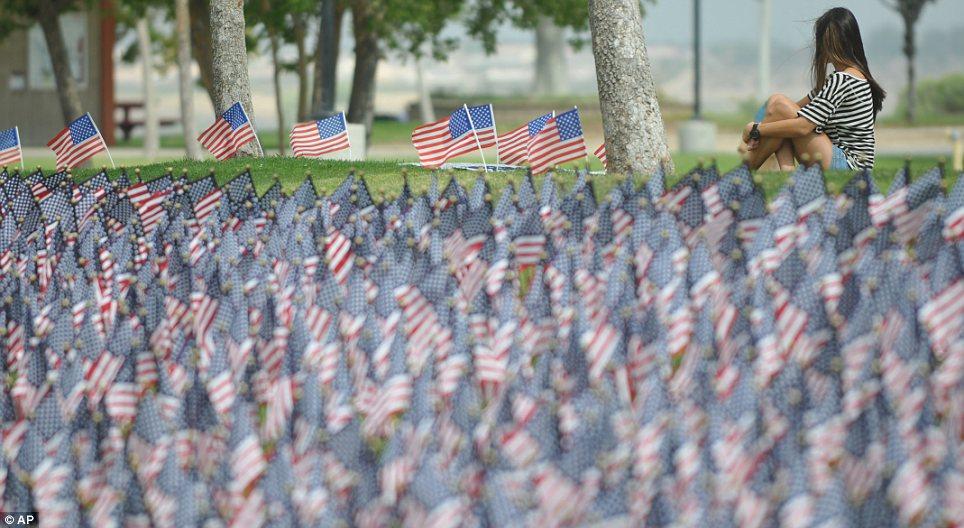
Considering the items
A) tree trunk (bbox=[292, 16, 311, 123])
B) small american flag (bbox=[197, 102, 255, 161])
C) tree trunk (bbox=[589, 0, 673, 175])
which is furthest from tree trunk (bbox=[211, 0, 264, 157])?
tree trunk (bbox=[292, 16, 311, 123])

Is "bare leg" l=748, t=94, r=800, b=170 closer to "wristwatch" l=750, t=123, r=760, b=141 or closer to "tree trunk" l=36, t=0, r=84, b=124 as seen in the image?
"wristwatch" l=750, t=123, r=760, b=141

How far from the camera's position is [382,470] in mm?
5770

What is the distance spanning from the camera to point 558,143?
1156cm

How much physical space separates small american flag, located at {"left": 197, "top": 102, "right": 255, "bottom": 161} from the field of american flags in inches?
194

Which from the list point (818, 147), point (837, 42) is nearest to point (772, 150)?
point (818, 147)

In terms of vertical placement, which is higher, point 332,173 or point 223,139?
point 223,139

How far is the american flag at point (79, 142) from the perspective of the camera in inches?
527

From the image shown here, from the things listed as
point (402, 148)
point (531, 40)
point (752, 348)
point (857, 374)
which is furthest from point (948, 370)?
point (531, 40)

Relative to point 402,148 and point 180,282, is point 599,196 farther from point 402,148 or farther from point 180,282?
point 402,148

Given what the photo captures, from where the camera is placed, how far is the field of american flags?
5586mm

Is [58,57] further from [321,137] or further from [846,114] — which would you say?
[846,114]

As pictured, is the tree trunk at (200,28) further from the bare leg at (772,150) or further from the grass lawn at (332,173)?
the bare leg at (772,150)

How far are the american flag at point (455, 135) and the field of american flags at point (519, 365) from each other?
372 centimetres

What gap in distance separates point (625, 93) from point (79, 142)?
4841 millimetres
